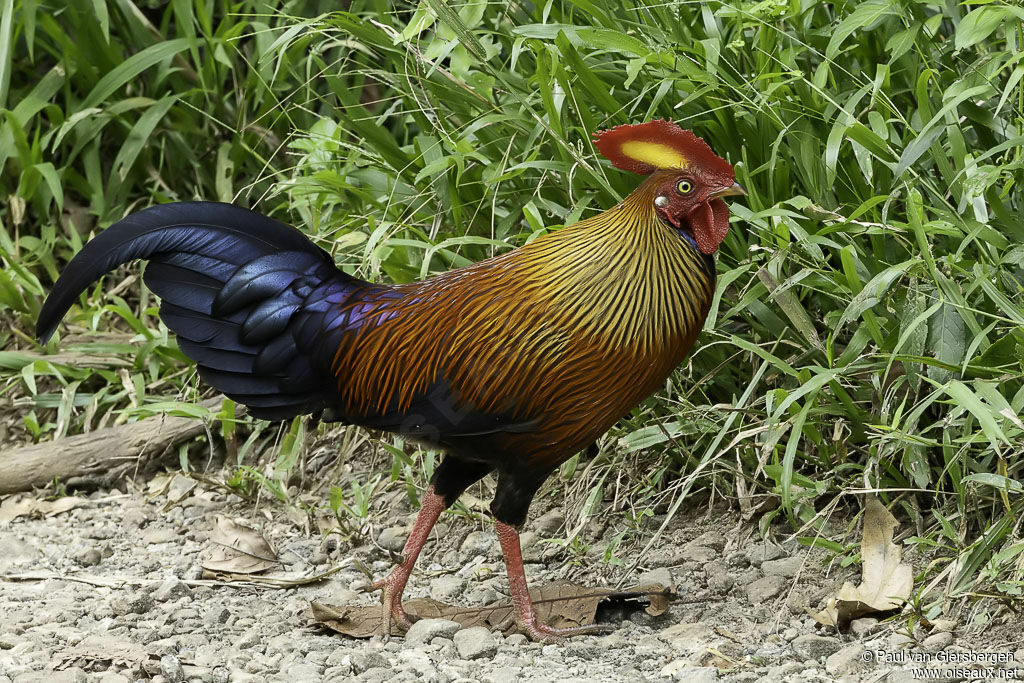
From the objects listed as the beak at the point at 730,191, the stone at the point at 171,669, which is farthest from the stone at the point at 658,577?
the stone at the point at 171,669

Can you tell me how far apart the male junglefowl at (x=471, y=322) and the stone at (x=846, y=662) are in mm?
795

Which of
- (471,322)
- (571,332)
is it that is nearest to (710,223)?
(571,332)

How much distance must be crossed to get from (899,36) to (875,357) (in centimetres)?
94

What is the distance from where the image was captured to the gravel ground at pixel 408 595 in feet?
9.91

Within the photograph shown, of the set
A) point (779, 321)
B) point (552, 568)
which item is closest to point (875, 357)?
point (779, 321)

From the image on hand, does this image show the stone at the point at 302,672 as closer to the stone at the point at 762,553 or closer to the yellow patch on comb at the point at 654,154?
the stone at the point at 762,553

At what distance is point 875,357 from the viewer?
3490 millimetres

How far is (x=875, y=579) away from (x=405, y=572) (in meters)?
1.35

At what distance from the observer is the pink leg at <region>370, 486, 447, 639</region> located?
3.46m

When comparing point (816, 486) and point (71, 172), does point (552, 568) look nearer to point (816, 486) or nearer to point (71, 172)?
point (816, 486)

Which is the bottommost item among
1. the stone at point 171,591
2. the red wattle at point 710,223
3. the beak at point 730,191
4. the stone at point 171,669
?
the stone at point 171,591

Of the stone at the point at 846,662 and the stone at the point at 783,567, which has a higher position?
the stone at the point at 846,662

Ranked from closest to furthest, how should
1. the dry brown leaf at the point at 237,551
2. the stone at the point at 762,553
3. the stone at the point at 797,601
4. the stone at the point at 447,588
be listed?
the stone at the point at 797,601 → the stone at the point at 762,553 → the stone at the point at 447,588 → the dry brown leaf at the point at 237,551

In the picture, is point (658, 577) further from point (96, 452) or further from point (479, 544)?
point (96, 452)
